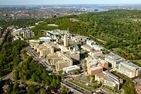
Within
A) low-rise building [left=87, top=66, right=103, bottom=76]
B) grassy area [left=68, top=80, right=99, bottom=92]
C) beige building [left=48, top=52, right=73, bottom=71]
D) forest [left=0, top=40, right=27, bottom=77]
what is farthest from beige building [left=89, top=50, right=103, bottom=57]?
forest [left=0, top=40, right=27, bottom=77]

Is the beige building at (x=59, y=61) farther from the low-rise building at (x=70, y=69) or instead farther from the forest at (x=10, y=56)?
the forest at (x=10, y=56)

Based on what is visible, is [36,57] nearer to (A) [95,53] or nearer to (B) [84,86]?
(A) [95,53]

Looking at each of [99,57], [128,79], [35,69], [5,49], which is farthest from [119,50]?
[5,49]

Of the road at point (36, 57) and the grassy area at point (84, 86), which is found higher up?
the road at point (36, 57)

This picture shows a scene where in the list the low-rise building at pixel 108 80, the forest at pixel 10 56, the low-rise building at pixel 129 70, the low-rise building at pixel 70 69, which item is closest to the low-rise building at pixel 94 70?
the low-rise building at pixel 108 80

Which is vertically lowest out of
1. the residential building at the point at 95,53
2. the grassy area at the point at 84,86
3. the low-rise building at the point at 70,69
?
the grassy area at the point at 84,86

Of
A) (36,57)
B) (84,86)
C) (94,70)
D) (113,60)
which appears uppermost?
(113,60)

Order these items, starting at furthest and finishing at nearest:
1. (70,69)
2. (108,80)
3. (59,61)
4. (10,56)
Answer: (10,56), (59,61), (70,69), (108,80)

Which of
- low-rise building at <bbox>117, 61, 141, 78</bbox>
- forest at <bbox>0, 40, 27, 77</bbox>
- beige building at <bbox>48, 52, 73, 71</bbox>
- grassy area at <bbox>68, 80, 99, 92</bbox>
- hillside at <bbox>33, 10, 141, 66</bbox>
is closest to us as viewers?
grassy area at <bbox>68, 80, 99, 92</bbox>

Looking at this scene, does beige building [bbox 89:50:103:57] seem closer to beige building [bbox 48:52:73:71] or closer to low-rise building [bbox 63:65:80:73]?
beige building [bbox 48:52:73:71]

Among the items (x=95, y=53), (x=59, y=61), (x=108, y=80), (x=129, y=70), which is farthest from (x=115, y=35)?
(x=108, y=80)

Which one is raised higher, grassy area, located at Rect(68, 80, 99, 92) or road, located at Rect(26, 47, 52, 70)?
road, located at Rect(26, 47, 52, 70)

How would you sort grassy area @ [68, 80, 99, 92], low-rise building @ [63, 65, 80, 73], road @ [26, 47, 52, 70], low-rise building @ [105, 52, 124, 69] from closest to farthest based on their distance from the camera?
grassy area @ [68, 80, 99, 92] < low-rise building @ [63, 65, 80, 73] < low-rise building @ [105, 52, 124, 69] < road @ [26, 47, 52, 70]
